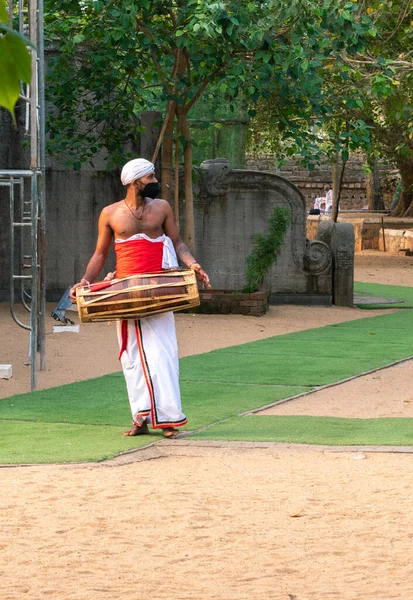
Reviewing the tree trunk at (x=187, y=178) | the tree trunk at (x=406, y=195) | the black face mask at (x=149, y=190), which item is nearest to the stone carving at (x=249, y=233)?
the tree trunk at (x=187, y=178)

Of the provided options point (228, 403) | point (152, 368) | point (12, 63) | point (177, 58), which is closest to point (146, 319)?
point (152, 368)

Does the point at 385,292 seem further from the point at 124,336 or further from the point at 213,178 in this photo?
the point at 124,336

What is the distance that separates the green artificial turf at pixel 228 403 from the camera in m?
7.33

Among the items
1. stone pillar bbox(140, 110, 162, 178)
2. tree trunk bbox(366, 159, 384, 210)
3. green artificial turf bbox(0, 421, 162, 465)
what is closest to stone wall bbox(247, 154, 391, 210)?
tree trunk bbox(366, 159, 384, 210)

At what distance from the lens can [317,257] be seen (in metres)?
17.8

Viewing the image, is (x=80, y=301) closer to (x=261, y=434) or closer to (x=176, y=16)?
(x=261, y=434)

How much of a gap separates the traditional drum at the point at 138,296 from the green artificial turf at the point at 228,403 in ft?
2.65

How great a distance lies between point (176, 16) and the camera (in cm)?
1568

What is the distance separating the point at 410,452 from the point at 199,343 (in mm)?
6634

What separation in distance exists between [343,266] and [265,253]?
5.77ft

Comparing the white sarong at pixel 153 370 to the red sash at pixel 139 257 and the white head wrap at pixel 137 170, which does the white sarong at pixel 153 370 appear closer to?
the red sash at pixel 139 257

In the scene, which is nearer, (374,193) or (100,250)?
(100,250)

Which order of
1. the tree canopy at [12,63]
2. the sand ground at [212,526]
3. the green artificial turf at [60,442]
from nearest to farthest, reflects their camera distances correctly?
the tree canopy at [12,63], the sand ground at [212,526], the green artificial turf at [60,442]

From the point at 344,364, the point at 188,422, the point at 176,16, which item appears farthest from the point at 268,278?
the point at 188,422
